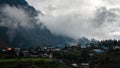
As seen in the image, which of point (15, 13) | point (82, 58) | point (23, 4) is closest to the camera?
point (82, 58)

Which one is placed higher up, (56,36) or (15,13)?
(15,13)

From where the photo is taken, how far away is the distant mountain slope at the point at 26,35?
384 ft

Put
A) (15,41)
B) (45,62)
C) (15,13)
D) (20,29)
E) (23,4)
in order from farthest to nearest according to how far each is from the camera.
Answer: (23,4) < (15,13) < (20,29) < (15,41) < (45,62)

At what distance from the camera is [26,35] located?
130 meters

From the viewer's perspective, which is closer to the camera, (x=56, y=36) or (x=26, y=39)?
(x=26, y=39)

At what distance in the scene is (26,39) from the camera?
126312mm

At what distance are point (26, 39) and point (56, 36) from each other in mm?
38204

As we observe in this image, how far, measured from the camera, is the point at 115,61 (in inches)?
2050

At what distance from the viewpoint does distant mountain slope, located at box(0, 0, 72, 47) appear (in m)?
117

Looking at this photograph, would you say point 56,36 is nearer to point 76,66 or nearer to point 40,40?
point 40,40

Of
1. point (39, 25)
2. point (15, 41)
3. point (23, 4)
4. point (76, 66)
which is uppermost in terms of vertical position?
point (23, 4)

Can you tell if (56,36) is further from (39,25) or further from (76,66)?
(76,66)

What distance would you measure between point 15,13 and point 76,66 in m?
90.9

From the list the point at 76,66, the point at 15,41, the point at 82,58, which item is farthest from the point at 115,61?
the point at 15,41
